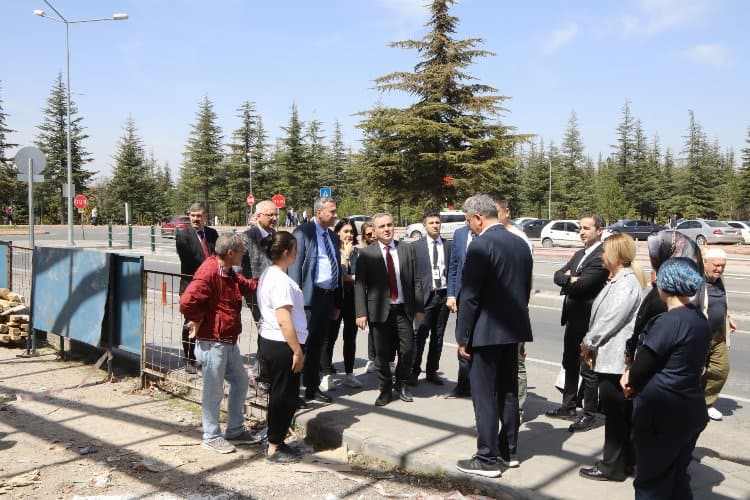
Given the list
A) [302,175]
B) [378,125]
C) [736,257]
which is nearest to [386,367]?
[736,257]

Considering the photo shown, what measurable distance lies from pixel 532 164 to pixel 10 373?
226ft

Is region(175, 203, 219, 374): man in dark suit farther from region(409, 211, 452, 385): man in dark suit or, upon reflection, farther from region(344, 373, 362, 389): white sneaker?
region(409, 211, 452, 385): man in dark suit

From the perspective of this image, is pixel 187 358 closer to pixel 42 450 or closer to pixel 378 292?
pixel 42 450

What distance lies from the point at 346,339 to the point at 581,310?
2672 millimetres

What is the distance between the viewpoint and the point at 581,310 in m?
5.43

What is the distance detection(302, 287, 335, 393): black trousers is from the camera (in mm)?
Answer: 5938

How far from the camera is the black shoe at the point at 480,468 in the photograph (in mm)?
4238

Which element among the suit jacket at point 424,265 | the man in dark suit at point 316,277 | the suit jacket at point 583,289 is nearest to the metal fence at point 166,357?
the man in dark suit at point 316,277

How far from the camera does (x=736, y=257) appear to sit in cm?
2891

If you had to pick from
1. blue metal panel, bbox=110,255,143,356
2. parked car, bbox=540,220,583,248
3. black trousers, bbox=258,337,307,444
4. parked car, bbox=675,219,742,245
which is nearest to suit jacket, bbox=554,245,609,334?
black trousers, bbox=258,337,307,444

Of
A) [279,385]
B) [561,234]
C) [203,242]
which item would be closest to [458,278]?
[279,385]

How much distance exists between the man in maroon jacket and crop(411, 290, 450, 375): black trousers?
2166mm

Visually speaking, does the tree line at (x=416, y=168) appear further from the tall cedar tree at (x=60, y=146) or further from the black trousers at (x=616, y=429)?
the black trousers at (x=616, y=429)

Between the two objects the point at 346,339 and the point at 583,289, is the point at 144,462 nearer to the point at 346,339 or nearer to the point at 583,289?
the point at 346,339
